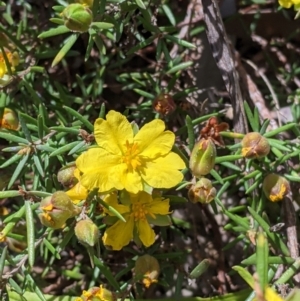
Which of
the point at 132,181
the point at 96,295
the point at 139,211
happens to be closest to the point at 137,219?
the point at 139,211

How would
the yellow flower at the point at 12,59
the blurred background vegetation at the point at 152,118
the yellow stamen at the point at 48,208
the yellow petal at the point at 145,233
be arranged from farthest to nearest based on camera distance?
the yellow flower at the point at 12,59
the blurred background vegetation at the point at 152,118
the yellow petal at the point at 145,233
the yellow stamen at the point at 48,208

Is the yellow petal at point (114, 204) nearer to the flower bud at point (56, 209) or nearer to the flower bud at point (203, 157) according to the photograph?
the flower bud at point (56, 209)

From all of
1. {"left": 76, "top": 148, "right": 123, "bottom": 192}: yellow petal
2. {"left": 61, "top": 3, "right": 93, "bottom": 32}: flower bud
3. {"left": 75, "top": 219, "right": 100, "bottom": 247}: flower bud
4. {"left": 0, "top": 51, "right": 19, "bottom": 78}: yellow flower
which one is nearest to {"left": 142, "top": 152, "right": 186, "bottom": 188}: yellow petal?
{"left": 76, "top": 148, "right": 123, "bottom": 192}: yellow petal

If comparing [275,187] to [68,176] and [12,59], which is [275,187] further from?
[12,59]

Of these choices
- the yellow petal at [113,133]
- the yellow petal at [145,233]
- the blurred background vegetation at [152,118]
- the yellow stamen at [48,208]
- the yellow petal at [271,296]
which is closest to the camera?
the yellow petal at [271,296]

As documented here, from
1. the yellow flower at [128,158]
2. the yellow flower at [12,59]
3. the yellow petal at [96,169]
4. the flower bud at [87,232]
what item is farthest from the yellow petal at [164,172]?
the yellow flower at [12,59]

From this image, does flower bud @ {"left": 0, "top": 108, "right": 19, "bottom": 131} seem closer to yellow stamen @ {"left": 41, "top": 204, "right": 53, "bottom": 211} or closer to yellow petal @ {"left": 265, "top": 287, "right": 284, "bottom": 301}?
yellow stamen @ {"left": 41, "top": 204, "right": 53, "bottom": 211}
